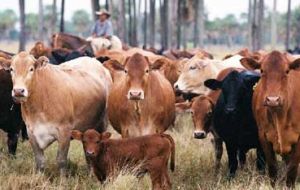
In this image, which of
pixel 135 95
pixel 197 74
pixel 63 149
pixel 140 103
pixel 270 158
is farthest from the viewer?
pixel 197 74

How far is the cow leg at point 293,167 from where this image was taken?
741 centimetres

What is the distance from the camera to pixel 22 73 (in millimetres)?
7754

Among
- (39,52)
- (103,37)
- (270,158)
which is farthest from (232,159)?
(103,37)

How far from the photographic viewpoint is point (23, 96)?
754 cm

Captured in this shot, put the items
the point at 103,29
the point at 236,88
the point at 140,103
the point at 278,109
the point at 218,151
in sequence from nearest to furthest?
1. the point at 278,109
2. the point at 236,88
3. the point at 140,103
4. the point at 218,151
5. the point at 103,29

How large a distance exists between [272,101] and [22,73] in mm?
2926

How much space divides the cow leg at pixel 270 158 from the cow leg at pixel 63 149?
2.35 metres

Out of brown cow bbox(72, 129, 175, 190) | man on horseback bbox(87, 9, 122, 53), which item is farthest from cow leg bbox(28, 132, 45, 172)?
man on horseback bbox(87, 9, 122, 53)

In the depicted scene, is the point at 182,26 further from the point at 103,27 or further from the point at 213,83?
the point at 213,83

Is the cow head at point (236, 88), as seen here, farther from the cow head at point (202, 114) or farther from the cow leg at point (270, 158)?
the cow leg at point (270, 158)

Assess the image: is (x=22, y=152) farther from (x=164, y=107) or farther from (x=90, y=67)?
(x=164, y=107)

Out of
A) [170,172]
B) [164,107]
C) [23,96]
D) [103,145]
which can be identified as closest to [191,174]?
[170,172]

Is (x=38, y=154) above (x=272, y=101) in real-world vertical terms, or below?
below

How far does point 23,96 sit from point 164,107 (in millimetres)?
2052
